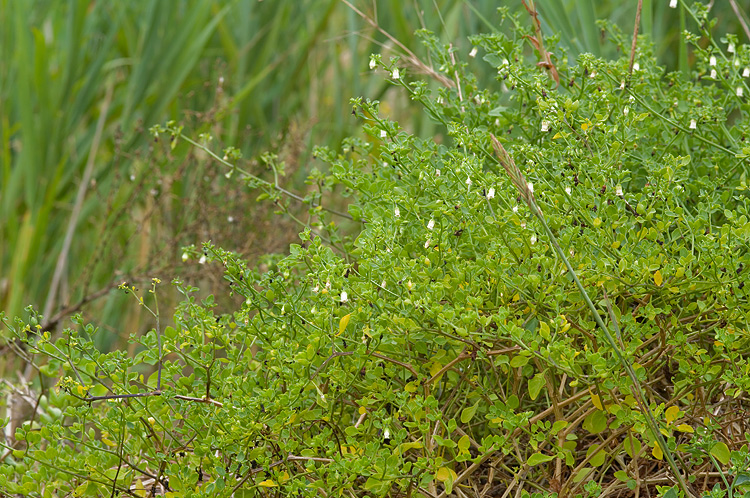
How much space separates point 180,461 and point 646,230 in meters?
0.65

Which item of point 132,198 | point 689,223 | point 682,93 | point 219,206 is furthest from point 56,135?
point 689,223

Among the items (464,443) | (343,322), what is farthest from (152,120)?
(464,443)

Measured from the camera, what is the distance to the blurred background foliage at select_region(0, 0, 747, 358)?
7.64 feet

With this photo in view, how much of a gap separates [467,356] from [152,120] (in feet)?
5.62

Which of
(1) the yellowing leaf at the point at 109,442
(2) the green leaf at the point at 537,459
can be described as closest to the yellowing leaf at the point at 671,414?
(2) the green leaf at the point at 537,459

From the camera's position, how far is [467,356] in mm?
981

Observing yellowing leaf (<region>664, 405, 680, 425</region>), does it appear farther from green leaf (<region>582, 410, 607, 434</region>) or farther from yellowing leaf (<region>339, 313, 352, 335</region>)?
yellowing leaf (<region>339, 313, 352, 335</region>)

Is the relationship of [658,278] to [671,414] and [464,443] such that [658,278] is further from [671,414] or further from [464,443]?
[464,443]

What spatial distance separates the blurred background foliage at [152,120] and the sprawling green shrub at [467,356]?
3.57ft

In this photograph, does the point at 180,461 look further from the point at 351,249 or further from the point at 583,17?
the point at 583,17

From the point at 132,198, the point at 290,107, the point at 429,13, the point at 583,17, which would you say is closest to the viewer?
the point at 583,17

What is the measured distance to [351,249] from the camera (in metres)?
1.29

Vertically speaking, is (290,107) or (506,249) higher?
(506,249)

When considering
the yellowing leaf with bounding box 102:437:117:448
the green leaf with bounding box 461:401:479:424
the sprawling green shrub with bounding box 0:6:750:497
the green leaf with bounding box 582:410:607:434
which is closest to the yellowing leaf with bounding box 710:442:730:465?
the sprawling green shrub with bounding box 0:6:750:497
